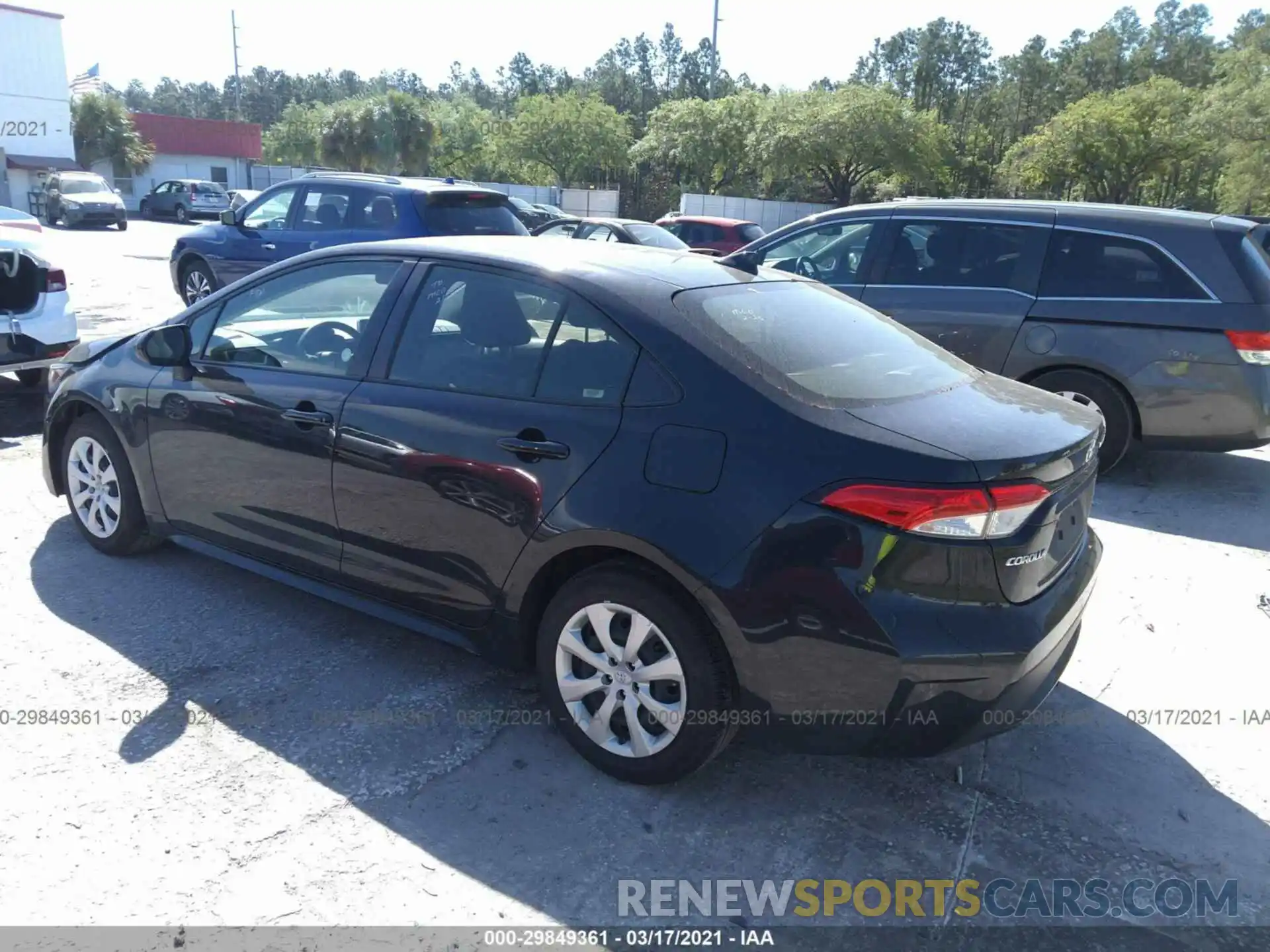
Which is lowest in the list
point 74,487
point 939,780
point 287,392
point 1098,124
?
point 939,780

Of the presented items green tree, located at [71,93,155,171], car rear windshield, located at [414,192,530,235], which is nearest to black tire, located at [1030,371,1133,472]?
car rear windshield, located at [414,192,530,235]

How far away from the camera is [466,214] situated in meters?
10.4

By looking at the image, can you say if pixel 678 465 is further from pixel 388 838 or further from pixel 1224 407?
pixel 1224 407

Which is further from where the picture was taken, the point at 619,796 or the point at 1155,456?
the point at 1155,456

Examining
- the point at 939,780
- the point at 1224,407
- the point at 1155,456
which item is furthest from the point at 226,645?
the point at 1155,456

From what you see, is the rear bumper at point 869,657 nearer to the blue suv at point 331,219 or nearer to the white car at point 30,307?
the white car at point 30,307

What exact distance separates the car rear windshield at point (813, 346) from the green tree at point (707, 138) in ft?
151

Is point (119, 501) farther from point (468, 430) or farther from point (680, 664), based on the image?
point (680, 664)

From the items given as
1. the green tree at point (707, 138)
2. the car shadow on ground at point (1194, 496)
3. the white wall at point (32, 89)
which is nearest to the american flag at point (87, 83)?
the white wall at point (32, 89)

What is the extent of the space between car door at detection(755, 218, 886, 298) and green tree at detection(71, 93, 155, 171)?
49.3 metres

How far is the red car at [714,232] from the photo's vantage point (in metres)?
Answer: 18.7

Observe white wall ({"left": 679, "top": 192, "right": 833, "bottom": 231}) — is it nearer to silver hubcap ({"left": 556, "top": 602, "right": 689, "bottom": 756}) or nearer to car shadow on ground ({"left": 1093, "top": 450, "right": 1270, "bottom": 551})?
car shadow on ground ({"left": 1093, "top": 450, "right": 1270, "bottom": 551})

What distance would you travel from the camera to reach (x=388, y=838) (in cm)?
283

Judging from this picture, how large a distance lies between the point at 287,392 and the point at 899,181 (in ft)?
159
